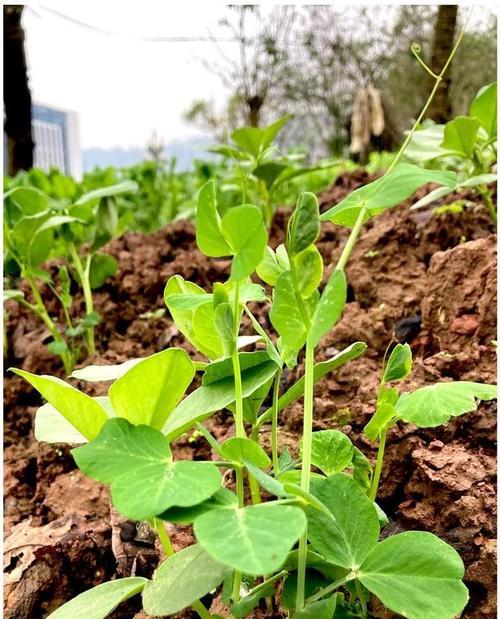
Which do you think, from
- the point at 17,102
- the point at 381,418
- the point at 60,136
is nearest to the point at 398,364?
the point at 381,418

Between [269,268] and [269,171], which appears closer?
[269,268]

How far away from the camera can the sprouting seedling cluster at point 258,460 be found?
392 mm

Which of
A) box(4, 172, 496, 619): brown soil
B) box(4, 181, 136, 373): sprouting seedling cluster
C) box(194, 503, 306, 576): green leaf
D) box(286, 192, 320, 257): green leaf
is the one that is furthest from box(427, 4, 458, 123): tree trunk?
box(194, 503, 306, 576): green leaf

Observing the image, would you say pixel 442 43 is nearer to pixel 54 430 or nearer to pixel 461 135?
pixel 461 135

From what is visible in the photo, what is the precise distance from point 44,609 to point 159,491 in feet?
1.38

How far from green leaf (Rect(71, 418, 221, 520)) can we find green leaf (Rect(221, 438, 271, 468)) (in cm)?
3

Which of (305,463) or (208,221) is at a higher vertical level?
(208,221)

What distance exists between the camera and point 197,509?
404 millimetres

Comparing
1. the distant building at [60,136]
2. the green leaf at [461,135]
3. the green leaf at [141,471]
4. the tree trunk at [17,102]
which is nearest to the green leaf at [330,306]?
the green leaf at [141,471]

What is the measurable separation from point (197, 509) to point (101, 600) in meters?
0.16

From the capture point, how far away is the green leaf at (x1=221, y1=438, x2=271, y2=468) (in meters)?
0.44

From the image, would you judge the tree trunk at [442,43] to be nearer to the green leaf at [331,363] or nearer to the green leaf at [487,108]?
the green leaf at [487,108]

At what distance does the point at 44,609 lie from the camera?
71 cm

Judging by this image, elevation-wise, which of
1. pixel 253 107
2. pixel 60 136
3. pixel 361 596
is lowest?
pixel 361 596
